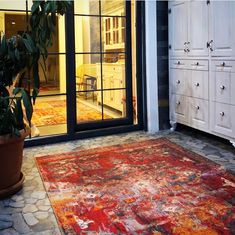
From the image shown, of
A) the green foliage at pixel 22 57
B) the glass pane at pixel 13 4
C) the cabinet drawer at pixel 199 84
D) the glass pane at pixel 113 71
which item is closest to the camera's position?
the green foliage at pixel 22 57

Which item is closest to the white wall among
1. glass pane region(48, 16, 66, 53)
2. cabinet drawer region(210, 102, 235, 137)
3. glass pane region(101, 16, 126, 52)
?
glass pane region(101, 16, 126, 52)

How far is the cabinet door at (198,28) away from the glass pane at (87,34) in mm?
1087

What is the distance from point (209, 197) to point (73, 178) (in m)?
1.06

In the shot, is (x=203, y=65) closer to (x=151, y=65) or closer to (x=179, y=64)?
(x=179, y=64)

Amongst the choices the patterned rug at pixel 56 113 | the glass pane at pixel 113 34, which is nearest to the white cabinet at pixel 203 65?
the glass pane at pixel 113 34

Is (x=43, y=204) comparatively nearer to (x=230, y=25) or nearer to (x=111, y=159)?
(x=111, y=159)

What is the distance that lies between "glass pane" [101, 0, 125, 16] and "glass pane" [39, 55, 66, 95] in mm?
802

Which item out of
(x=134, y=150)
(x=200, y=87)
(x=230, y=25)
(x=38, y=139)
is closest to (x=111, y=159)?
(x=134, y=150)

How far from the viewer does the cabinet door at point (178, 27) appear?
11.8 feet

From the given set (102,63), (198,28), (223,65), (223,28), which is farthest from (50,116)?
(223,28)

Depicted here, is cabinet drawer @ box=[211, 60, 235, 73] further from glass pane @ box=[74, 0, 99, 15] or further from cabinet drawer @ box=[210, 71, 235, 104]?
glass pane @ box=[74, 0, 99, 15]

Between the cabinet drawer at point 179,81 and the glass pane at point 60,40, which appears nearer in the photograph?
the glass pane at point 60,40

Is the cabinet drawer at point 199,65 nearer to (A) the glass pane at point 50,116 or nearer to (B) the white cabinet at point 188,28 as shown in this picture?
(B) the white cabinet at point 188,28

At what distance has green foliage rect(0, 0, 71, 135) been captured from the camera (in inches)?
84.7
